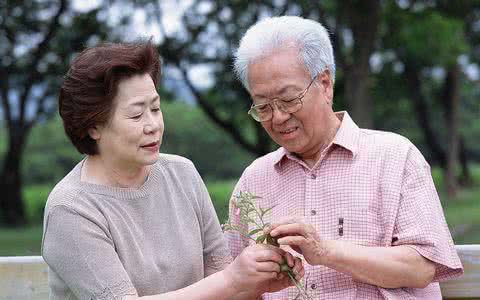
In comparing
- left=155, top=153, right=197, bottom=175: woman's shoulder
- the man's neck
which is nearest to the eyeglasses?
the man's neck

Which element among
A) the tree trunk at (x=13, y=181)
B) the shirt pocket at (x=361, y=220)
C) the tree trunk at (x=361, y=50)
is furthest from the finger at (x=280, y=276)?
the tree trunk at (x=13, y=181)

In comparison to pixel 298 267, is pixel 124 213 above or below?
above

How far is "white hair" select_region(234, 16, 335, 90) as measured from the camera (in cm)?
296

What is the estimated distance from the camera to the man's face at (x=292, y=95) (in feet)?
9.67

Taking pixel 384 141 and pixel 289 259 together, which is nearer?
pixel 289 259

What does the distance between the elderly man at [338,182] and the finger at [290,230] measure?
0.15 m

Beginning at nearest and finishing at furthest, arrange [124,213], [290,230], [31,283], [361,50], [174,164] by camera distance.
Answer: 1. [290,230]
2. [124,213]
3. [174,164]
4. [31,283]
5. [361,50]

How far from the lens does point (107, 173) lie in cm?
285

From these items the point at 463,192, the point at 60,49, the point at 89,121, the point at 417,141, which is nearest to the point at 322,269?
the point at 89,121

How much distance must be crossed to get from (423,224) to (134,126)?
942mm

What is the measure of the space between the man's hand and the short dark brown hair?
64 cm

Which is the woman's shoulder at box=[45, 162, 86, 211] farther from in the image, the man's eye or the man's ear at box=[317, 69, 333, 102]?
the man's ear at box=[317, 69, 333, 102]

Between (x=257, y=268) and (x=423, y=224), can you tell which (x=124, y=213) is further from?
(x=423, y=224)

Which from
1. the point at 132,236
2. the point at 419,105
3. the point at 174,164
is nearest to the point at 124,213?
the point at 132,236
